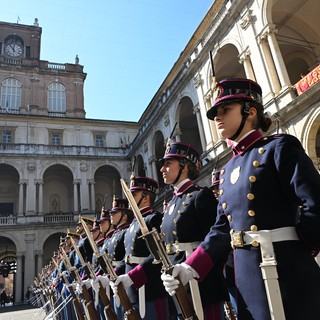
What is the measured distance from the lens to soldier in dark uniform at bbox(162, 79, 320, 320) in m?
1.68

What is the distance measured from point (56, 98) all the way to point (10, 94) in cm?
429

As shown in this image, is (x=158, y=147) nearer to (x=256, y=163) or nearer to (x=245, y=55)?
(x=245, y=55)

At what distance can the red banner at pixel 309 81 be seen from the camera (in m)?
9.84

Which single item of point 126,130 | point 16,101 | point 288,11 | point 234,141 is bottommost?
point 234,141

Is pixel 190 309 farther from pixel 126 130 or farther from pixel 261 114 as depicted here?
pixel 126 130

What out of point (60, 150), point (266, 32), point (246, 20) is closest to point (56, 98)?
point (60, 150)

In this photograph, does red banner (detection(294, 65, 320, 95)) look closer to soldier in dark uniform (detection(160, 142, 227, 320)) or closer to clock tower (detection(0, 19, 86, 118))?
soldier in dark uniform (detection(160, 142, 227, 320))

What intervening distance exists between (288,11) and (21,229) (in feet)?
73.1

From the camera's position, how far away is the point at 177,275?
2.00m

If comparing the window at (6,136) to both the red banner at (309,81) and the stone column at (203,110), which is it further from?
the red banner at (309,81)

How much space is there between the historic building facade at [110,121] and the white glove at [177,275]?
9.29 metres

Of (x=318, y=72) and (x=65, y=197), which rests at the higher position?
(x=65, y=197)

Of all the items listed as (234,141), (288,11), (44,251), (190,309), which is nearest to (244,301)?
(190,309)

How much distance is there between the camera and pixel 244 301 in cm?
191
